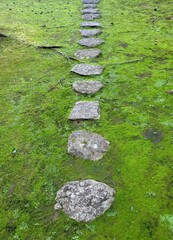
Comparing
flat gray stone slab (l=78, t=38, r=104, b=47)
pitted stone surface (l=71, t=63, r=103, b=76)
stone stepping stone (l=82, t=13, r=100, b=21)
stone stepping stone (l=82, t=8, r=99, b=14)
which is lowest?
stone stepping stone (l=82, t=8, r=99, b=14)

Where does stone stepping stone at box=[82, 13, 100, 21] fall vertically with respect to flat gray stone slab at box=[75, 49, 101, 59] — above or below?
below

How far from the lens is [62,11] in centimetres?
934

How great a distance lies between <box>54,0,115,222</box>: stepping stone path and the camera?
254cm

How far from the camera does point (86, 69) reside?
5.11m

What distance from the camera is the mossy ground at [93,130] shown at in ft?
8.14

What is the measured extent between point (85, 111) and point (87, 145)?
755 mm

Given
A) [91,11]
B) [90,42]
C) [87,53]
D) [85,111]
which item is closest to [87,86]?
[85,111]

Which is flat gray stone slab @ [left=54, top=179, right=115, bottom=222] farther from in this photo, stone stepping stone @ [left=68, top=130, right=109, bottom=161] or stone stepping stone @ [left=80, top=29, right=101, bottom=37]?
stone stepping stone @ [left=80, top=29, right=101, bottom=37]

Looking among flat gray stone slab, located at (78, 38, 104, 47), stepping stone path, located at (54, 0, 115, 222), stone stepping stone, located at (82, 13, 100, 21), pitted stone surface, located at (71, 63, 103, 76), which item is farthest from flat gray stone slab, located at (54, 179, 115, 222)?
stone stepping stone, located at (82, 13, 100, 21)

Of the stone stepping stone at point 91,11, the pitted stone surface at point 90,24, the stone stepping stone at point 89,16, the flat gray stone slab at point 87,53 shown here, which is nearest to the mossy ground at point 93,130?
the flat gray stone slab at point 87,53

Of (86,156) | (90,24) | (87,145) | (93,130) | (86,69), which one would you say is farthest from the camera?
(90,24)

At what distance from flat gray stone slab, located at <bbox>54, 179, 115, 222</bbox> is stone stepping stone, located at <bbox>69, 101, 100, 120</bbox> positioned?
116cm

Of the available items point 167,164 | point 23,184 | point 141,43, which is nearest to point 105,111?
point 167,164

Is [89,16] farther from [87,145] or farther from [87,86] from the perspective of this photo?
[87,145]
